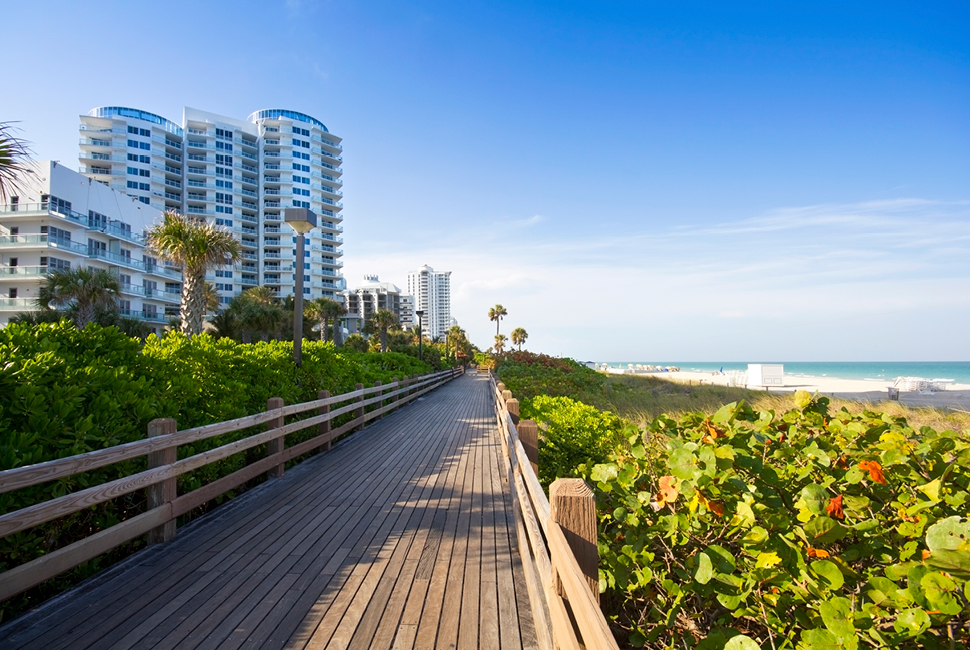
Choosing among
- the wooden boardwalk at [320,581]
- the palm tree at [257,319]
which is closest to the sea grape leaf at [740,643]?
the wooden boardwalk at [320,581]

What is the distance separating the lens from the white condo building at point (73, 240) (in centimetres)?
3991

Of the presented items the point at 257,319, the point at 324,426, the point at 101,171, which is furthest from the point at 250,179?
the point at 324,426

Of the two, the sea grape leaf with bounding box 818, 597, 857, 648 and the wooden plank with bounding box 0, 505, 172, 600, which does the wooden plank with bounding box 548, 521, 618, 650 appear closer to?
the sea grape leaf with bounding box 818, 597, 857, 648

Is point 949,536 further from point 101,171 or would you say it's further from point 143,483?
point 101,171

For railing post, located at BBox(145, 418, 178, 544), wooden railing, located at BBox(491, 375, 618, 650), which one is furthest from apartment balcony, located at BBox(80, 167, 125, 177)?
wooden railing, located at BBox(491, 375, 618, 650)

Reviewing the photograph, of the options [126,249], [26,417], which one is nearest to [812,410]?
[26,417]

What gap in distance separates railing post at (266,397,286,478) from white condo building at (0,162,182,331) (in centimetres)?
3485

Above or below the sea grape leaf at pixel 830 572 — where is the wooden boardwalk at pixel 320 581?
below

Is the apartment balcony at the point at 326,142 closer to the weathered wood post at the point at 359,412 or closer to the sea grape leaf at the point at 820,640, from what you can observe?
the weathered wood post at the point at 359,412

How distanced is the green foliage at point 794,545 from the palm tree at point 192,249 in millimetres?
21842

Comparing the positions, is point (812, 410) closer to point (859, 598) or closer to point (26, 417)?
point (859, 598)

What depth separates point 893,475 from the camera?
7.82 ft

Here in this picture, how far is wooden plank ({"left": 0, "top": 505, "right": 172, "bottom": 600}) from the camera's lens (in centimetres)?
288

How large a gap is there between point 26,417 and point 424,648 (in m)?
3.12
